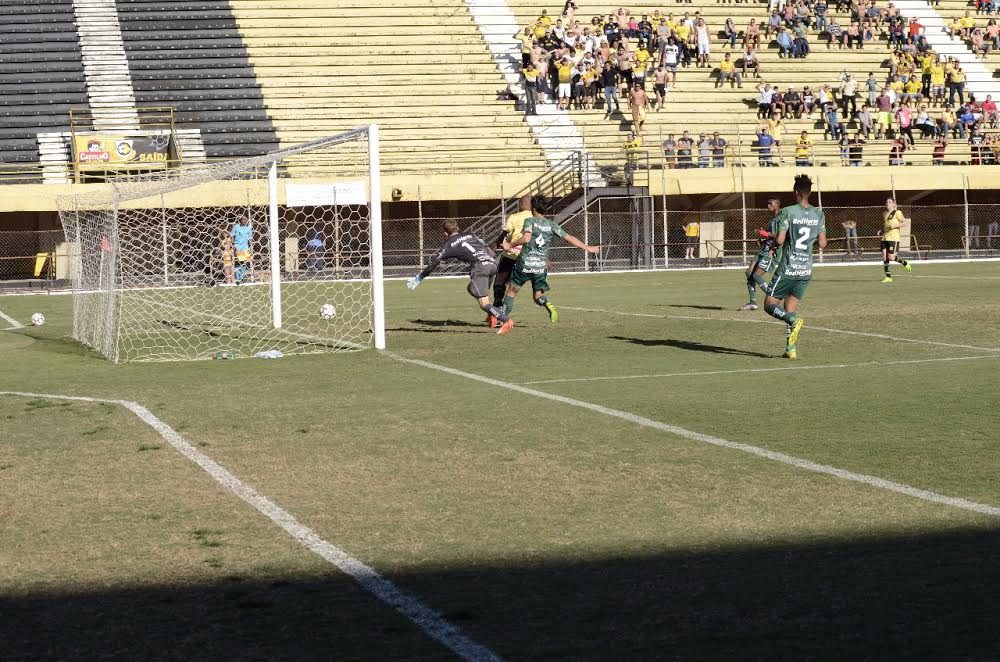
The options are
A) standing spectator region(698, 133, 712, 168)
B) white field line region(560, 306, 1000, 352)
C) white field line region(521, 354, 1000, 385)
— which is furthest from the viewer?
standing spectator region(698, 133, 712, 168)

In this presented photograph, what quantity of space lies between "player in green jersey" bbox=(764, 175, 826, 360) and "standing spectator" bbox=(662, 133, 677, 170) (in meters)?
26.9

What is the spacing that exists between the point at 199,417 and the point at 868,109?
3905 cm

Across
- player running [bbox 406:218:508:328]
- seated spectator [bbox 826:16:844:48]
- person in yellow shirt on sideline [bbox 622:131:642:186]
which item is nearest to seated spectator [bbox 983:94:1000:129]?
seated spectator [bbox 826:16:844:48]

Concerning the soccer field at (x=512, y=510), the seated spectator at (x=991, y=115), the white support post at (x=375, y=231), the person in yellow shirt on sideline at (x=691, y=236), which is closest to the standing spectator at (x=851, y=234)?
the person in yellow shirt on sideline at (x=691, y=236)

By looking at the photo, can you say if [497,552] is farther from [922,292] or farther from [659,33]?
[659,33]

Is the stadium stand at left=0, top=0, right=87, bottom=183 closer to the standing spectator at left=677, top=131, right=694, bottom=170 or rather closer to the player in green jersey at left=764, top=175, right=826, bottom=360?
the standing spectator at left=677, top=131, right=694, bottom=170

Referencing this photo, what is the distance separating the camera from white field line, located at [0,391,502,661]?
186 inches

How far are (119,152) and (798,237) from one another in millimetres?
28468

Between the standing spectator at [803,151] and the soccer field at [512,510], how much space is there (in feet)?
97.2

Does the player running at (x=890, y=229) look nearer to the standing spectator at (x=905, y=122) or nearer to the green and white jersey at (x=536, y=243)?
the green and white jersey at (x=536, y=243)

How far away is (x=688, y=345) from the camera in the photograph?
51.5 feet

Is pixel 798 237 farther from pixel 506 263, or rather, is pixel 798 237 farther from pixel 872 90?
pixel 872 90

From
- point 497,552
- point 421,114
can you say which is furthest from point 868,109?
point 497,552

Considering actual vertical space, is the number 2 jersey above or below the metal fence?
below
